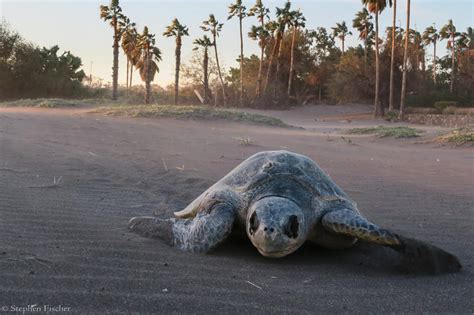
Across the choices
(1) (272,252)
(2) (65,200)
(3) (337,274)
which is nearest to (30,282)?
(1) (272,252)

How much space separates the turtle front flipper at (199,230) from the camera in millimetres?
3762

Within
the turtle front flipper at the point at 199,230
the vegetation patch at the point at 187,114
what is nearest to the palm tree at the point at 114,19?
the vegetation patch at the point at 187,114

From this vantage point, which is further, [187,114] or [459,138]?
[187,114]

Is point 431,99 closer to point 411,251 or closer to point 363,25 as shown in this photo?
point 363,25

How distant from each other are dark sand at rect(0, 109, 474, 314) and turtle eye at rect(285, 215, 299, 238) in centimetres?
24

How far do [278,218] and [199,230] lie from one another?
0.70m

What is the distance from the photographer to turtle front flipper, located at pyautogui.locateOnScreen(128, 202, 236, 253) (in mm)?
3762

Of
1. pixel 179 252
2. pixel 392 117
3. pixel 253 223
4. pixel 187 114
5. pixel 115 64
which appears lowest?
pixel 179 252

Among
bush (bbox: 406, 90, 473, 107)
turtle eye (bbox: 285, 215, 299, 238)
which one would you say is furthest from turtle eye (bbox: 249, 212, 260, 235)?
bush (bbox: 406, 90, 473, 107)

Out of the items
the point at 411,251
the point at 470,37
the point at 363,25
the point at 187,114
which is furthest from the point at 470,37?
the point at 411,251

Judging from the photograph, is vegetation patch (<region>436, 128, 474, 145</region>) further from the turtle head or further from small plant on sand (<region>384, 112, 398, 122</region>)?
small plant on sand (<region>384, 112, 398, 122</region>)

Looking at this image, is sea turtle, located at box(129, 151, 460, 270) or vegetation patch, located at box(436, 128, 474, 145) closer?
sea turtle, located at box(129, 151, 460, 270)

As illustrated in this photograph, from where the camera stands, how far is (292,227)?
347cm

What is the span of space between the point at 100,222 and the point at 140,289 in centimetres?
184
